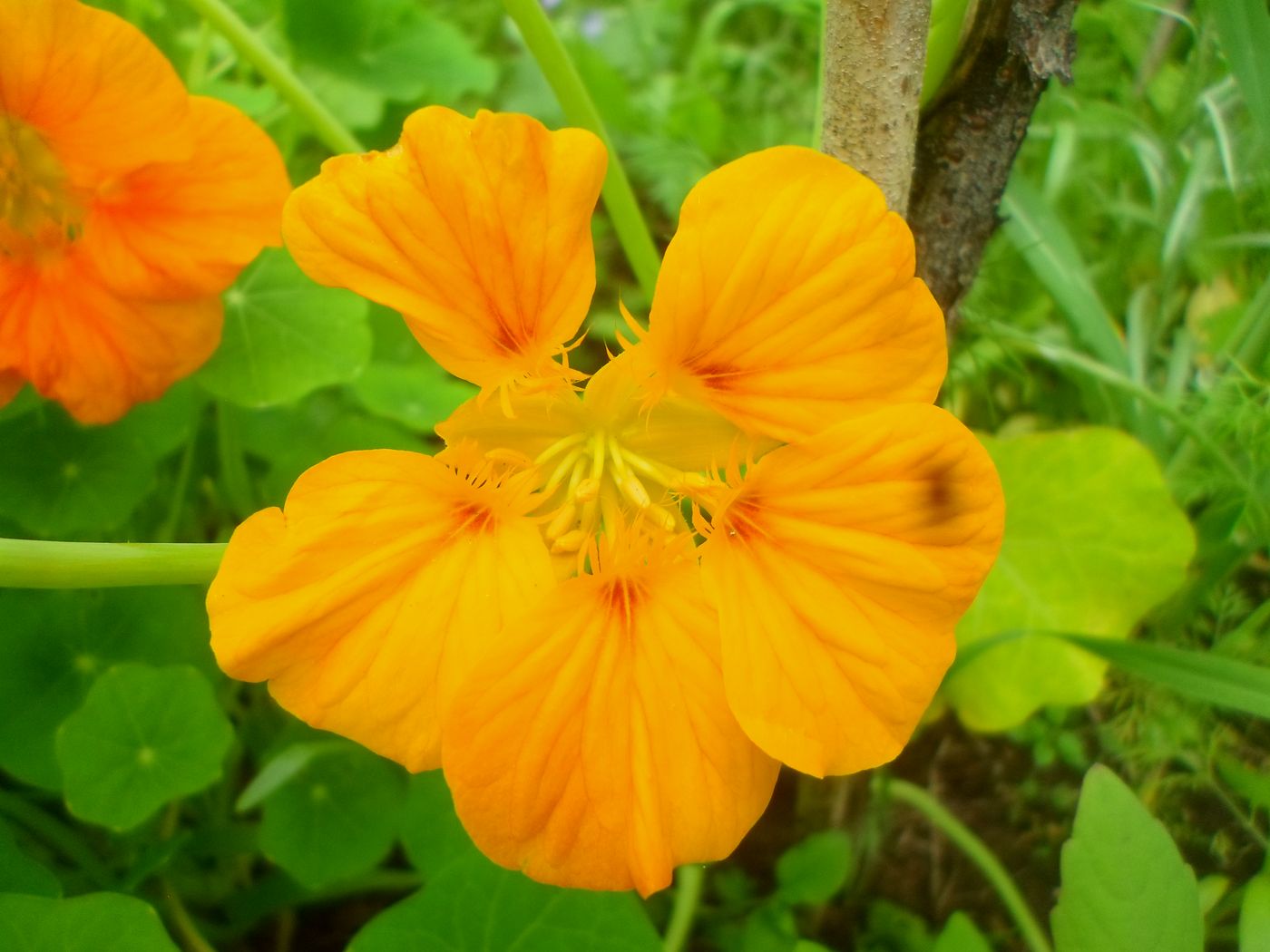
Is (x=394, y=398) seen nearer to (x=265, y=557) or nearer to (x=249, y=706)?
(x=249, y=706)

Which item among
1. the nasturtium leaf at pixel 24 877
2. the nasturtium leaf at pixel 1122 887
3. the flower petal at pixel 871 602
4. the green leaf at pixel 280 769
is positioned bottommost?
the nasturtium leaf at pixel 1122 887

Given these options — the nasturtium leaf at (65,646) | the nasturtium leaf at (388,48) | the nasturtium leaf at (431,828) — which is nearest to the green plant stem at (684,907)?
the nasturtium leaf at (431,828)

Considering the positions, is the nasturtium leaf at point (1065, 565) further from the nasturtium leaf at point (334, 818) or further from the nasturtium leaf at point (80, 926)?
the nasturtium leaf at point (80, 926)

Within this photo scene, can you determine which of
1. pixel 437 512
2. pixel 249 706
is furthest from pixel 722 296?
pixel 249 706

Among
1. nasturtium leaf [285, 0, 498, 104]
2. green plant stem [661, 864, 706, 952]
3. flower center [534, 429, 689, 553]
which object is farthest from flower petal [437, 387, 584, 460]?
nasturtium leaf [285, 0, 498, 104]

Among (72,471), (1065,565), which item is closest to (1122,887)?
(1065,565)

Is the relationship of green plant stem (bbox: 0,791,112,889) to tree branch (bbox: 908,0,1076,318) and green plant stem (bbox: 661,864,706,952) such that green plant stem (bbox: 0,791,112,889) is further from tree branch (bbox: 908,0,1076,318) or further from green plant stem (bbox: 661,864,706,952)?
tree branch (bbox: 908,0,1076,318)

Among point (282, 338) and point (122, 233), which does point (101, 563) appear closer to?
point (122, 233)
